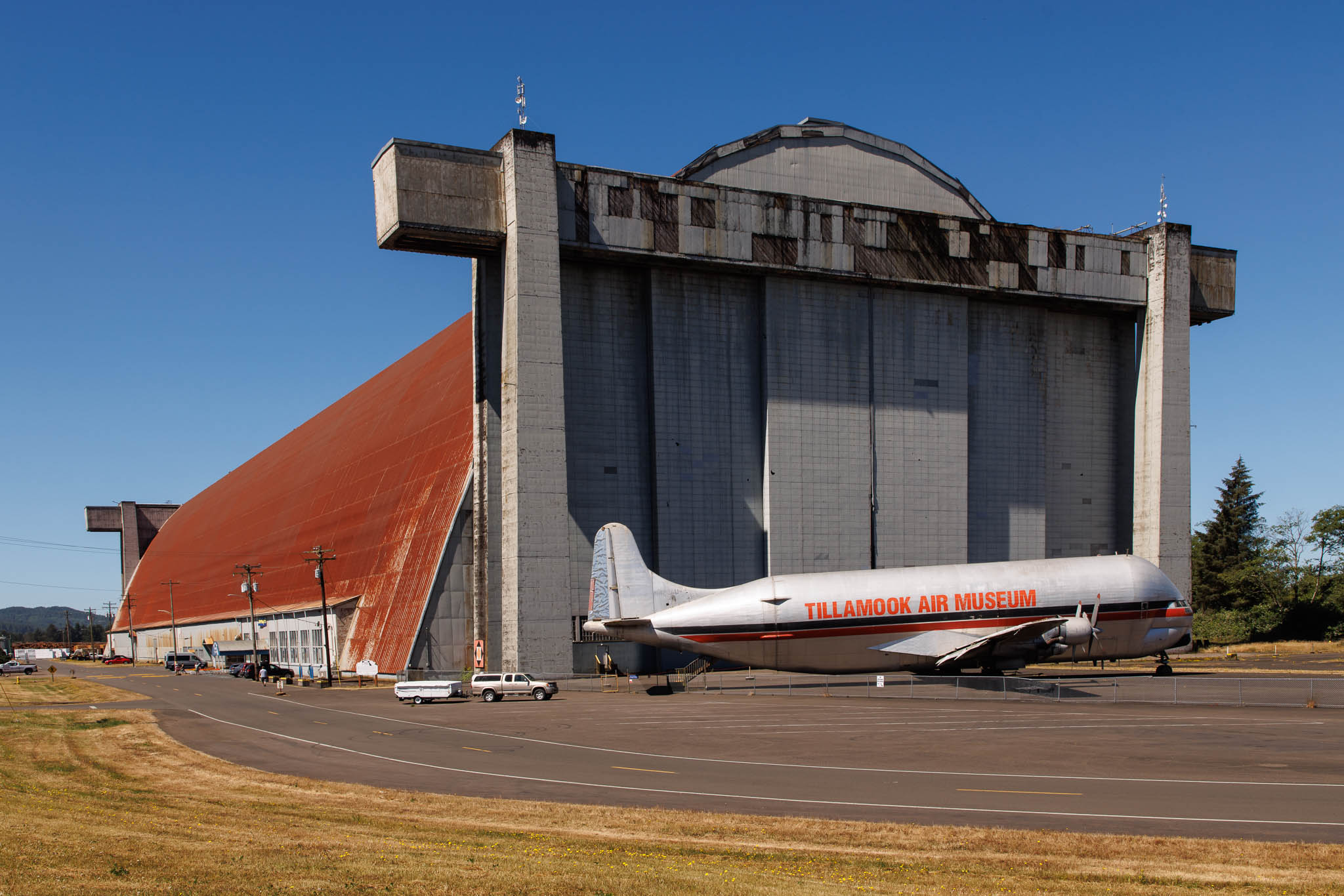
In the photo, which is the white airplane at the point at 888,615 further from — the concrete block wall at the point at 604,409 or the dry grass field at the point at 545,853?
the dry grass field at the point at 545,853

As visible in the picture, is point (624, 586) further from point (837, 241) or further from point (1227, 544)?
point (1227, 544)

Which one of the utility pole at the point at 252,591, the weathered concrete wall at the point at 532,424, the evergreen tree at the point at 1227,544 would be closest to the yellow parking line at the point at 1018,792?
the weathered concrete wall at the point at 532,424

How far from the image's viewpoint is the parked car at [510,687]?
45.9 metres

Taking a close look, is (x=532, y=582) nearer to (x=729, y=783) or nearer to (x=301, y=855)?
(x=729, y=783)

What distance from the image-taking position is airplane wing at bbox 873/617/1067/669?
146 ft

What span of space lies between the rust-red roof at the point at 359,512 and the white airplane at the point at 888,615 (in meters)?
15.8

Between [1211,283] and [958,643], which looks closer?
[958,643]

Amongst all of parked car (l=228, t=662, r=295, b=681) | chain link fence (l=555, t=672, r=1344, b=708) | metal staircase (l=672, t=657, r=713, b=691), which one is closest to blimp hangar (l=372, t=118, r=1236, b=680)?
metal staircase (l=672, t=657, r=713, b=691)

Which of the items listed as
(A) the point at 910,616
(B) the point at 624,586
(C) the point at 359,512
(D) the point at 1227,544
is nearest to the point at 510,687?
(B) the point at 624,586

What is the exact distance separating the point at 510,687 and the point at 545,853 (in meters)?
32.6

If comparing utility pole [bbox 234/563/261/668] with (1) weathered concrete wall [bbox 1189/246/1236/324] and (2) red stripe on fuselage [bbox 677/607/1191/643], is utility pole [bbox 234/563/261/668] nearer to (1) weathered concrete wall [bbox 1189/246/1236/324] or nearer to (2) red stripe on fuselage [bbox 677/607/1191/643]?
(2) red stripe on fuselage [bbox 677/607/1191/643]

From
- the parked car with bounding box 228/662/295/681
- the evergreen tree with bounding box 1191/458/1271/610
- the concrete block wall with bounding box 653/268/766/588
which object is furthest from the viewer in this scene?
the evergreen tree with bounding box 1191/458/1271/610

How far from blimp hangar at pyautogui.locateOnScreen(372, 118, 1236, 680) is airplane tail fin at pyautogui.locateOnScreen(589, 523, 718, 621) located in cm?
567

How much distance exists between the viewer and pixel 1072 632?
45.4m
